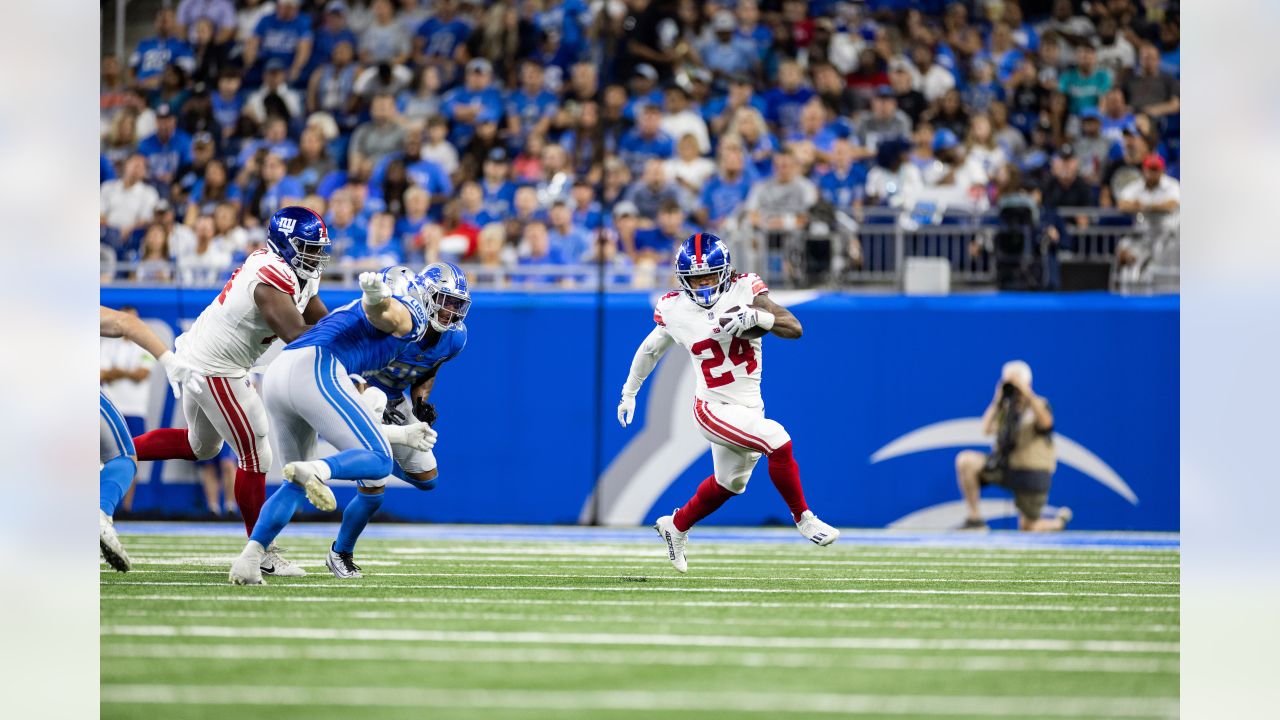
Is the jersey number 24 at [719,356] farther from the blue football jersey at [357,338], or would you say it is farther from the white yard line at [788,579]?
the blue football jersey at [357,338]

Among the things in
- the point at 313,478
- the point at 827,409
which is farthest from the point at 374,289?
the point at 827,409

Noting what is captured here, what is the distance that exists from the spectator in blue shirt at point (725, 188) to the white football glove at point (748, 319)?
4.61 metres

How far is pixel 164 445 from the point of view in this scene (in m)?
7.30

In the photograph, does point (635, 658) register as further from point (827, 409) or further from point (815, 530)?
point (827, 409)

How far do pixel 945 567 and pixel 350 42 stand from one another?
320 inches

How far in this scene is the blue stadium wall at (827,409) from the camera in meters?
10.7

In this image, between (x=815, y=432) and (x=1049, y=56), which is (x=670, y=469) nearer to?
(x=815, y=432)

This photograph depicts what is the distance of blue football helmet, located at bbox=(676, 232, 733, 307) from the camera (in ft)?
23.6

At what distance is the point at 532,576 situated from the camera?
268 inches

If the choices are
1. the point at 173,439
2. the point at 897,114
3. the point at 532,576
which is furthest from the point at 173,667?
the point at 897,114

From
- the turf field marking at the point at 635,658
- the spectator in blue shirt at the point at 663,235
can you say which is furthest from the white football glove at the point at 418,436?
the spectator in blue shirt at the point at 663,235

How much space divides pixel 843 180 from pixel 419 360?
5.83 m
